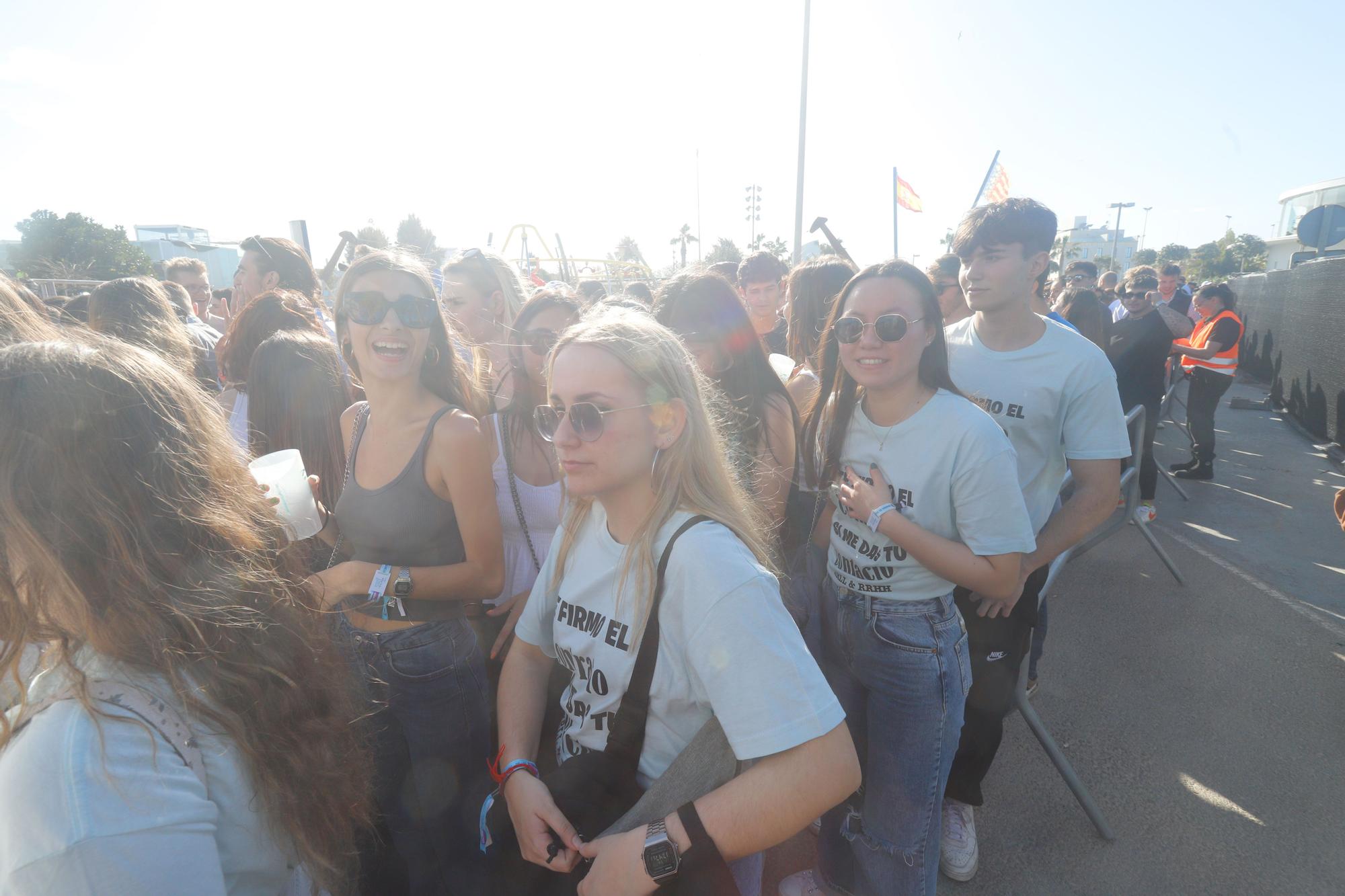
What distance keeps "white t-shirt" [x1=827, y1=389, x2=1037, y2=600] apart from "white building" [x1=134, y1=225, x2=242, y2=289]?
105 ft

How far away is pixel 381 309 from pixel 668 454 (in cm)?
136

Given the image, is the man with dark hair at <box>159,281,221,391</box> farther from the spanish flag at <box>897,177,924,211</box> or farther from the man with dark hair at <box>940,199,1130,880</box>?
the spanish flag at <box>897,177,924,211</box>

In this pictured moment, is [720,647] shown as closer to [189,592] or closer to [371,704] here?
[189,592]

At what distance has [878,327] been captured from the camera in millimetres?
2002

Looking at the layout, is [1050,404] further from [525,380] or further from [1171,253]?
[1171,253]

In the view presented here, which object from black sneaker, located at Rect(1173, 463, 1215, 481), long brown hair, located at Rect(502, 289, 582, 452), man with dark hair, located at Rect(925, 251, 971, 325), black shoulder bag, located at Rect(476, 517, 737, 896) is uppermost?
man with dark hair, located at Rect(925, 251, 971, 325)

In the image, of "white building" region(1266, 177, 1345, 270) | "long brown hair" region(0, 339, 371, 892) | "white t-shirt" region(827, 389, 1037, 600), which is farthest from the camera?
"white building" region(1266, 177, 1345, 270)

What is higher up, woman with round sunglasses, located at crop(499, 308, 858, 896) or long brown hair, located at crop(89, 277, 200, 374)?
long brown hair, located at crop(89, 277, 200, 374)

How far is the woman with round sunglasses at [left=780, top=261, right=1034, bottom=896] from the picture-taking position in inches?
75.5

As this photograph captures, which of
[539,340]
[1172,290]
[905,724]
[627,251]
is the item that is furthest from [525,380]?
[627,251]

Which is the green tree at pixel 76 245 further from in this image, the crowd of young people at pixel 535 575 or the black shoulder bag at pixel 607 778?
the black shoulder bag at pixel 607 778

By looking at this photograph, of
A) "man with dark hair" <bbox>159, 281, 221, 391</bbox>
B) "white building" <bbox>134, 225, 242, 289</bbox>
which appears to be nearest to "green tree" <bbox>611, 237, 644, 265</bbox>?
"white building" <bbox>134, 225, 242, 289</bbox>

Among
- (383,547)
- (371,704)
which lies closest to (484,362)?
(383,547)

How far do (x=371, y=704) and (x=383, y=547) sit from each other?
1.62 feet
